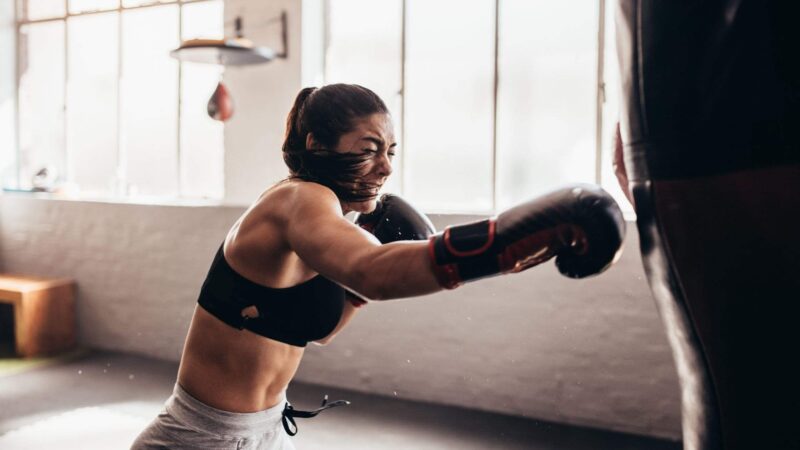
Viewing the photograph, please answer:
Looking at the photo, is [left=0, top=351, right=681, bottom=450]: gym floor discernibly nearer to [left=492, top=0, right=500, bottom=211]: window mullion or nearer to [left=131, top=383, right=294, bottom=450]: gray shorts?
[left=492, top=0, right=500, bottom=211]: window mullion

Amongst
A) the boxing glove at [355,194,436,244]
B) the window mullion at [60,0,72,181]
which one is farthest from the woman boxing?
the window mullion at [60,0,72,181]

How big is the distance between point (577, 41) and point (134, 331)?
3492 millimetres

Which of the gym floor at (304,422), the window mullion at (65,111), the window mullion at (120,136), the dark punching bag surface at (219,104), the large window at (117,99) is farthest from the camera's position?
the window mullion at (65,111)

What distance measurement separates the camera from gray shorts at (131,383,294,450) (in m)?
1.36

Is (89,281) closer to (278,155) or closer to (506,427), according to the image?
(278,155)

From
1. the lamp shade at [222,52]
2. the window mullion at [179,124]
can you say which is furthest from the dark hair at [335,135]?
the window mullion at [179,124]

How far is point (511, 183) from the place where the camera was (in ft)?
11.9

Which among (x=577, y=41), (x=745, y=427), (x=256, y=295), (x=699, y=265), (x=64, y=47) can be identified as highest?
(x=64, y=47)

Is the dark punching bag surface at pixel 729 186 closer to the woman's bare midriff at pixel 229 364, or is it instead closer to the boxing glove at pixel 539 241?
the boxing glove at pixel 539 241

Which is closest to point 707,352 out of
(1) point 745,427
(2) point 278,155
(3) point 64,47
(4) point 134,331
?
(1) point 745,427

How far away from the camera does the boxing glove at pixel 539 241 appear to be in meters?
0.96

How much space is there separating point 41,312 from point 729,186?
4.83 m

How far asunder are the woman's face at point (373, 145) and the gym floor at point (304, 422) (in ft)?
6.95

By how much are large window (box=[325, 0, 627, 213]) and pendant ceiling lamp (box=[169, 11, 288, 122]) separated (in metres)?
0.61
